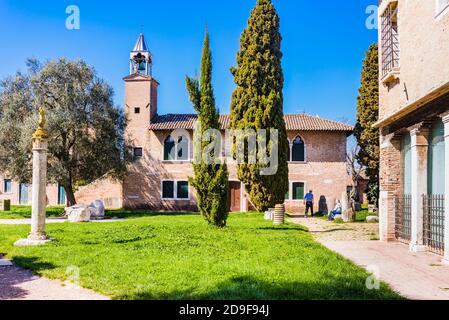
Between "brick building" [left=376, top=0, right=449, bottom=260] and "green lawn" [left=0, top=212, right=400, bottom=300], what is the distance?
2.61 meters

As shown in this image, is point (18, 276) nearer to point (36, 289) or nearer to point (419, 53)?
point (36, 289)

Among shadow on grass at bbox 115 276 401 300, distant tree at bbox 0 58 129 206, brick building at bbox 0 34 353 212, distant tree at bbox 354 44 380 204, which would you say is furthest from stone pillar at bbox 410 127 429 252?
brick building at bbox 0 34 353 212

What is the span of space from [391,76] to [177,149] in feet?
67.4

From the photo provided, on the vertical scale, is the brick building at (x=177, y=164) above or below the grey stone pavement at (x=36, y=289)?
above

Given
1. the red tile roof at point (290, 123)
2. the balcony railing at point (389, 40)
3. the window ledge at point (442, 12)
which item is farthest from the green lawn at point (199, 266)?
the red tile roof at point (290, 123)

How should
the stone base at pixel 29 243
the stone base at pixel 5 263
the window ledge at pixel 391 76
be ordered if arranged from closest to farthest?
the stone base at pixel 5 263
the stone base at pixel 29 243
the window ledge at pixel 391 76

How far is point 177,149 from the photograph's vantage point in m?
31.5

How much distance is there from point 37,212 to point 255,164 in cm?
1527

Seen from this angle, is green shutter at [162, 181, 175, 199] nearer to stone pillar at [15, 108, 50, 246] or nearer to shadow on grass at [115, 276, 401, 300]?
stone pillar at [15, 108, 50, 246]

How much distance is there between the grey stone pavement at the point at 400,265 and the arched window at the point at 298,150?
56.6ft

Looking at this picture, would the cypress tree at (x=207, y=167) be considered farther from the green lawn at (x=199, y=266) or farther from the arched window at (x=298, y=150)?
the arched window at (x=298, y=150)

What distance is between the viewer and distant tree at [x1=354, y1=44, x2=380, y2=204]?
26.6 meters

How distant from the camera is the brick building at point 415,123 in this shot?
9.74 m
